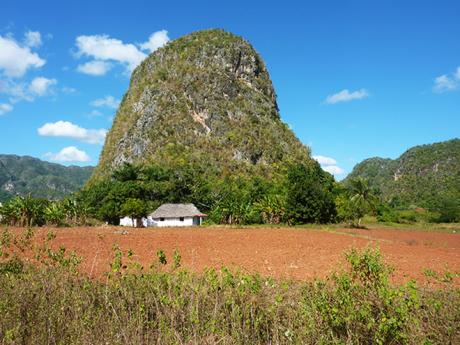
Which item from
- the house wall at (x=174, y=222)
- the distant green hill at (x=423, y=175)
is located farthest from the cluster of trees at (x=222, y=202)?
the distant green hill at (x=423, y=175)

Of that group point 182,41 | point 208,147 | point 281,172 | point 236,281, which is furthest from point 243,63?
point 236,281

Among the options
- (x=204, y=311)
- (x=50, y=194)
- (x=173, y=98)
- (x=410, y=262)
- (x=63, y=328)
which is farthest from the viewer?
(x=50, y=194)

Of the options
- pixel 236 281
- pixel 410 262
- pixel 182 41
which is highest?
pixel 182 41

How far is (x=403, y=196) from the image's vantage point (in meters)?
106

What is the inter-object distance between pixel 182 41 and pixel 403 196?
76787 mm

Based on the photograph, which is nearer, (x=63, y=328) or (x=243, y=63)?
(x=63, y=328)

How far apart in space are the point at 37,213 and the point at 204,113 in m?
57.4

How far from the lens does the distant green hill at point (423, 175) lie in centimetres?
9688

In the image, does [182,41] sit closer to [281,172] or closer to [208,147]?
[208,147]

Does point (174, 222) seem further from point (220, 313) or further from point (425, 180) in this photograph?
point (425, 180)

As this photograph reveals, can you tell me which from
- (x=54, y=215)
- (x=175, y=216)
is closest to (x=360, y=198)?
(x=175, y=216)

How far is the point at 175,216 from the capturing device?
50688mm

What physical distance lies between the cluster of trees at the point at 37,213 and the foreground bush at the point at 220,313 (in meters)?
32.9

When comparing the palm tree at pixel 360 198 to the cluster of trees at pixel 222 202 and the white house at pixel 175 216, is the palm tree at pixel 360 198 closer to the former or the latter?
the cluster of trees at pixel 222 202
